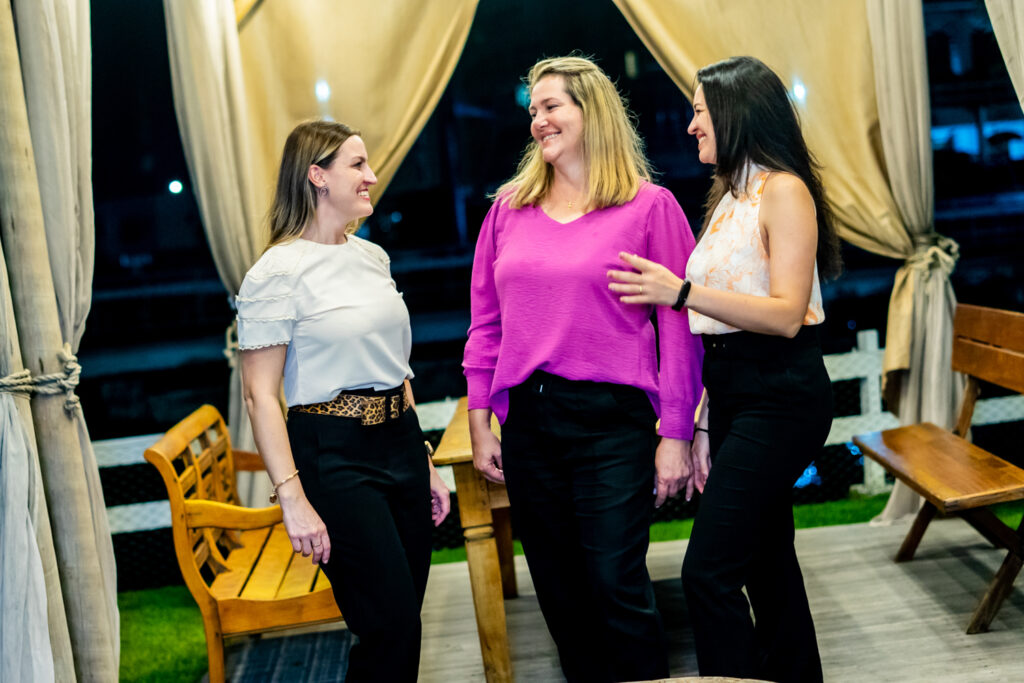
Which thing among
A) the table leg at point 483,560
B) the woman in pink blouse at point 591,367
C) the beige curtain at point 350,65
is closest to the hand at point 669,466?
the woman in pink blouse at point 591,367

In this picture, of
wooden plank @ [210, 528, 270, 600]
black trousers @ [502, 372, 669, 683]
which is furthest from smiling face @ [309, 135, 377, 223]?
wooden plank @ [210, 528, 270, 600]

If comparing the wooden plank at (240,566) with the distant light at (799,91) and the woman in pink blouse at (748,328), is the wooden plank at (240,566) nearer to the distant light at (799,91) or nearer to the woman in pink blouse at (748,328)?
the woman in pink blouse at (748,328)

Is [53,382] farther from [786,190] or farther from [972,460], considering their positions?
[972,460]

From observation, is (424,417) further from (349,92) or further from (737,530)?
(737,530)

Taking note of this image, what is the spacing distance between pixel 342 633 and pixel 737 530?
1.88m

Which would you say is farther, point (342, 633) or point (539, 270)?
point (342, 633)

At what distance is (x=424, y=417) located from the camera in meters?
4.14

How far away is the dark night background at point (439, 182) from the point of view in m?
4.18

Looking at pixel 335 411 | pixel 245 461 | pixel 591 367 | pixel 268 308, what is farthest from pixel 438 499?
pixel 245 461

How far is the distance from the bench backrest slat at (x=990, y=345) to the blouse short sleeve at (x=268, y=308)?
2.55m

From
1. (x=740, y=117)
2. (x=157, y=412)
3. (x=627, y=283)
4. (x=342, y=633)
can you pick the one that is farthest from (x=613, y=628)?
(x=157, y=412)

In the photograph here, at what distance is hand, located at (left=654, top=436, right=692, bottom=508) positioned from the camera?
85.6 inches

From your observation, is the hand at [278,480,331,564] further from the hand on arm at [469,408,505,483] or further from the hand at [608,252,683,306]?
the hand at [608,252,683,306]

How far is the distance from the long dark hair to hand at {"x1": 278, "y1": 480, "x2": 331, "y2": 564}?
1252mm
